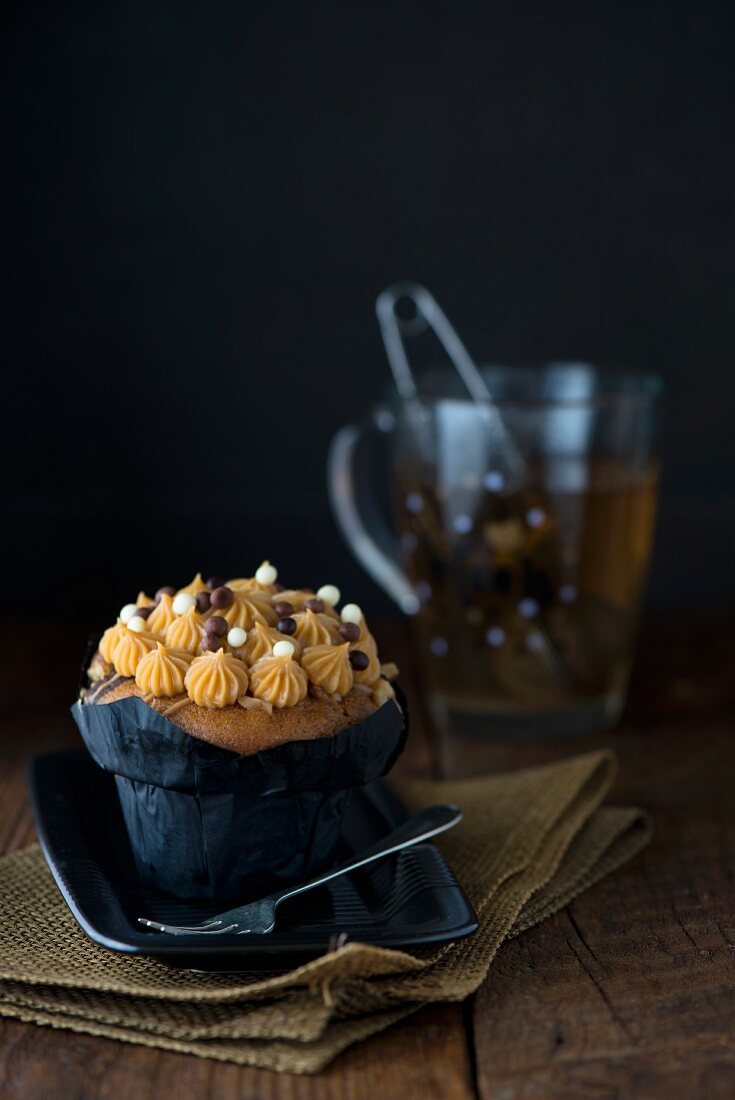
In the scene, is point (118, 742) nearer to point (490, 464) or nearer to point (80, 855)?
point (80, 855)

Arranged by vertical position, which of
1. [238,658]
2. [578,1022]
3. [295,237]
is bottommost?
[578,1022]

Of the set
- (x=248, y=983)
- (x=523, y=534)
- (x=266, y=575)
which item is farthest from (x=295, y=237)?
(x=248, y=983)

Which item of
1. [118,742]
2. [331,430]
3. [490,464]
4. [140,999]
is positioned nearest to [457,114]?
[331,430]

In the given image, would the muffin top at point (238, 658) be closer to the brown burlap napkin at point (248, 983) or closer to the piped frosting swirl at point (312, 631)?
the piped frosting swirl at point (312, 631)

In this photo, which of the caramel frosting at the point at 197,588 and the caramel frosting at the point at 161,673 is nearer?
the caramel frosting at the point at 161,673

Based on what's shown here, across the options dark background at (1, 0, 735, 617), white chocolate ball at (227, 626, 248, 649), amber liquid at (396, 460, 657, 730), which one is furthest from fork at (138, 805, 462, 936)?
dark background at (1, 0, 735, 617)

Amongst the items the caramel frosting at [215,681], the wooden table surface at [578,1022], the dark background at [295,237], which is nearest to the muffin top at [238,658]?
the caramel frosting at [215,681]

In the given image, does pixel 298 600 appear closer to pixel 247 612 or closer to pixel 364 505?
pixel 247 612
